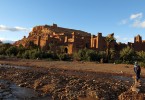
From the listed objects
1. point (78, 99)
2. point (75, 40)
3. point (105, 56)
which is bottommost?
point (78, 99)

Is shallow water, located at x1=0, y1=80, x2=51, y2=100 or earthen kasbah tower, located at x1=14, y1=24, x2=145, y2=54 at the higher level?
earthen kasbah tower, located at x1=14, y1=24, x2=145, y2=54

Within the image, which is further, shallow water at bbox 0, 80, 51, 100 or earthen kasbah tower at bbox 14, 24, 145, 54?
earthen kasbah tower at bbox 14, 24, 145, 54

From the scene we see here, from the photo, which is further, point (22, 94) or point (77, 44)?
point (77, 44)

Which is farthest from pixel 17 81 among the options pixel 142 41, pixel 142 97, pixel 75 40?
pixel 142 41

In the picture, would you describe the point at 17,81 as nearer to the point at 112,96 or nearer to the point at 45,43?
the point at 112,96

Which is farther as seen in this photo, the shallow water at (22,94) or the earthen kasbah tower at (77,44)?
the earthen kasbah tower at (77,44)

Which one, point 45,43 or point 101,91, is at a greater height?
point 45,43

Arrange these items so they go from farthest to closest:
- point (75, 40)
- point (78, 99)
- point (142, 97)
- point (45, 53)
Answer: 1. point (75, 40)
2. point (45, 53)
3. point (78, 99)
4. point (142, 97)

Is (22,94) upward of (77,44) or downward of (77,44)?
downward

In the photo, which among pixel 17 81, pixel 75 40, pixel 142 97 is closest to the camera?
pixel 142 97

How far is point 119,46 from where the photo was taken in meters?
77.3

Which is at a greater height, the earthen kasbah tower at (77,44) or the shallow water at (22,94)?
the earthen kasbah tower at (77,44)

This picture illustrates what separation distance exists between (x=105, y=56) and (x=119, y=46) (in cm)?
1965

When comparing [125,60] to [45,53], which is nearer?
[125,60]
